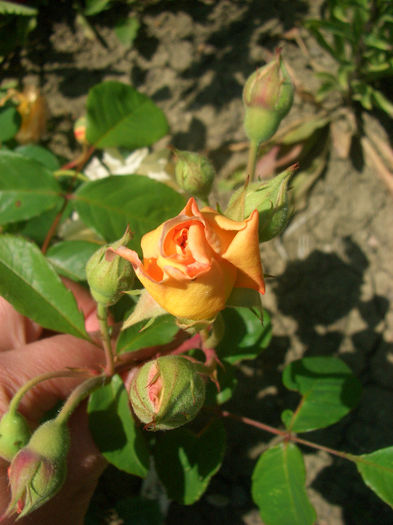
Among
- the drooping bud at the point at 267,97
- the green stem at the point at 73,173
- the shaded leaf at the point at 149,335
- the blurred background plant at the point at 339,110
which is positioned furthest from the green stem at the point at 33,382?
the blurred background plant at the point at 339,110

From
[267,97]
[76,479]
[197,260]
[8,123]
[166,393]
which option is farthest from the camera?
[8,123]

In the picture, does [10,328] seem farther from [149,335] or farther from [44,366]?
[149,335]

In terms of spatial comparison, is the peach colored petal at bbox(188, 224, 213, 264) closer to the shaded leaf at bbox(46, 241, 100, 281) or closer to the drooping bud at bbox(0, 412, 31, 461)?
the drooping bud at bbox(0, 412, 31, 461)

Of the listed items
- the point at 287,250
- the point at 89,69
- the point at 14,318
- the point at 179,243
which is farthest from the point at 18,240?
the point at 89,69

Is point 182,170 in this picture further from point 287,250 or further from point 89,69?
point 89,69

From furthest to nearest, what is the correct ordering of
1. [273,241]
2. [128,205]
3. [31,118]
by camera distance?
[273,241] → [31,118] → [128,205]

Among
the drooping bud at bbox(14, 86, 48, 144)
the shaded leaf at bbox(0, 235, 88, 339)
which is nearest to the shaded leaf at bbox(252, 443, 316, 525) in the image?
the shaded leaf at bbox(0, 235, 88, 339)

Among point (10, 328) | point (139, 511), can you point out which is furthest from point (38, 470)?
point (139, 511)
